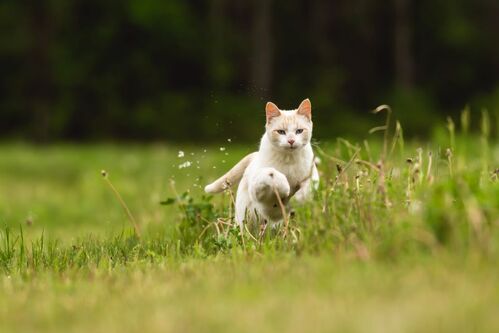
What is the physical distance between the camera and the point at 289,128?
17.0 ft

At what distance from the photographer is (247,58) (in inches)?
1425

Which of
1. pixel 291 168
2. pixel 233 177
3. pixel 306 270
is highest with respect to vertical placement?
pixel 291 168

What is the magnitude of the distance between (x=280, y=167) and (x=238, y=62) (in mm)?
32225

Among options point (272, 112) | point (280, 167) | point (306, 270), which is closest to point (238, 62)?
point (272, 112)

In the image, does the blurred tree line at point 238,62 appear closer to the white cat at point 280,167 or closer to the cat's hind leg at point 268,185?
the white cat at point 280,167

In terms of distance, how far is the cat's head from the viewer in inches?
201

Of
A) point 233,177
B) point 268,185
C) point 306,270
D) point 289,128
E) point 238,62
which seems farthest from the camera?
point 238,62

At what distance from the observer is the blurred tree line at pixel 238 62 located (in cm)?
3403

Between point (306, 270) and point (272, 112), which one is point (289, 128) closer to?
point (272, 112)

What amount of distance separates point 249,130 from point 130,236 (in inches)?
906

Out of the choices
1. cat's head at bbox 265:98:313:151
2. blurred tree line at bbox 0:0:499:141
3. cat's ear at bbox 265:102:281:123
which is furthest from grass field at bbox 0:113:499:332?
blurred tree line at bbox 0:0:499:141

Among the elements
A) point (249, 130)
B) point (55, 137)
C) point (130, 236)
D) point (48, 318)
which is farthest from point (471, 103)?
point (48, 318)

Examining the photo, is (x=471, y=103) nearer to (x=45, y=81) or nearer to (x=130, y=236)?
(x=45, y=81)

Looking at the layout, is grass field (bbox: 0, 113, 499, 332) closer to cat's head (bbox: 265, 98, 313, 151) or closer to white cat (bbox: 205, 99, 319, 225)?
white cat (bbox: 205, 99, 319, 225)
